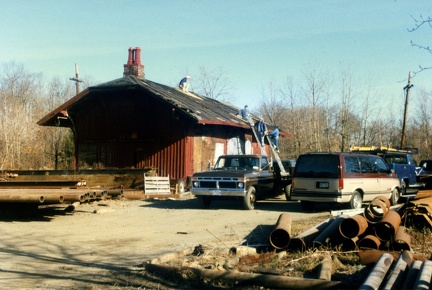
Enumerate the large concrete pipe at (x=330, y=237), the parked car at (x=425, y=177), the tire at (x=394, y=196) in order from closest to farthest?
the large concrete pipe at (x=330, y=237), the tire at (x=394, y=196), the parked car at (x=425, y=177)

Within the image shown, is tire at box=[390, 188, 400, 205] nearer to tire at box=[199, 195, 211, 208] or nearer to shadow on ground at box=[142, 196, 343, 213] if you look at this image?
shadow on ground at box=[142, 196, 343, 213]

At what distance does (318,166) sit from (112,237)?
7052mm

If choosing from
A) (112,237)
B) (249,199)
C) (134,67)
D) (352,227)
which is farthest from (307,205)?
(134,67)

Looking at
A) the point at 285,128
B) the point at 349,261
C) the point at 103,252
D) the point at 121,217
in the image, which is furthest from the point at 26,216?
the point at 285,128

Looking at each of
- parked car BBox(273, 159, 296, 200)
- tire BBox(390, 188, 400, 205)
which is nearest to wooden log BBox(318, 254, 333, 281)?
tire BBox(390, 188, 400, 205)

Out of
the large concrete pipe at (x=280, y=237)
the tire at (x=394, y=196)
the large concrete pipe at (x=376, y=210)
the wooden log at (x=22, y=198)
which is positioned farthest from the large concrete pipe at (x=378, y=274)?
the tire at (x=394, y=196)

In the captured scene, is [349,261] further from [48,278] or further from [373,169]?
[373,169]

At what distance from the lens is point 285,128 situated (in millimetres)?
58156

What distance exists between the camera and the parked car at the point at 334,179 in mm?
15586

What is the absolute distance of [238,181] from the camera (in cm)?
1681

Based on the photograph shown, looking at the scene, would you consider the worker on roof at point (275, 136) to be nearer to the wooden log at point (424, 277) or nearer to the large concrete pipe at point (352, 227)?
the large concrete pipe at point (352, 227)

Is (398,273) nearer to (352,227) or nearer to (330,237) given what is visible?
(352,227)

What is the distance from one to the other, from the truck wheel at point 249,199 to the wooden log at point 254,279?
9.25 meters

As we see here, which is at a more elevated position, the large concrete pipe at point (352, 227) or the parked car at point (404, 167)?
the parked car at point (404, 167)
